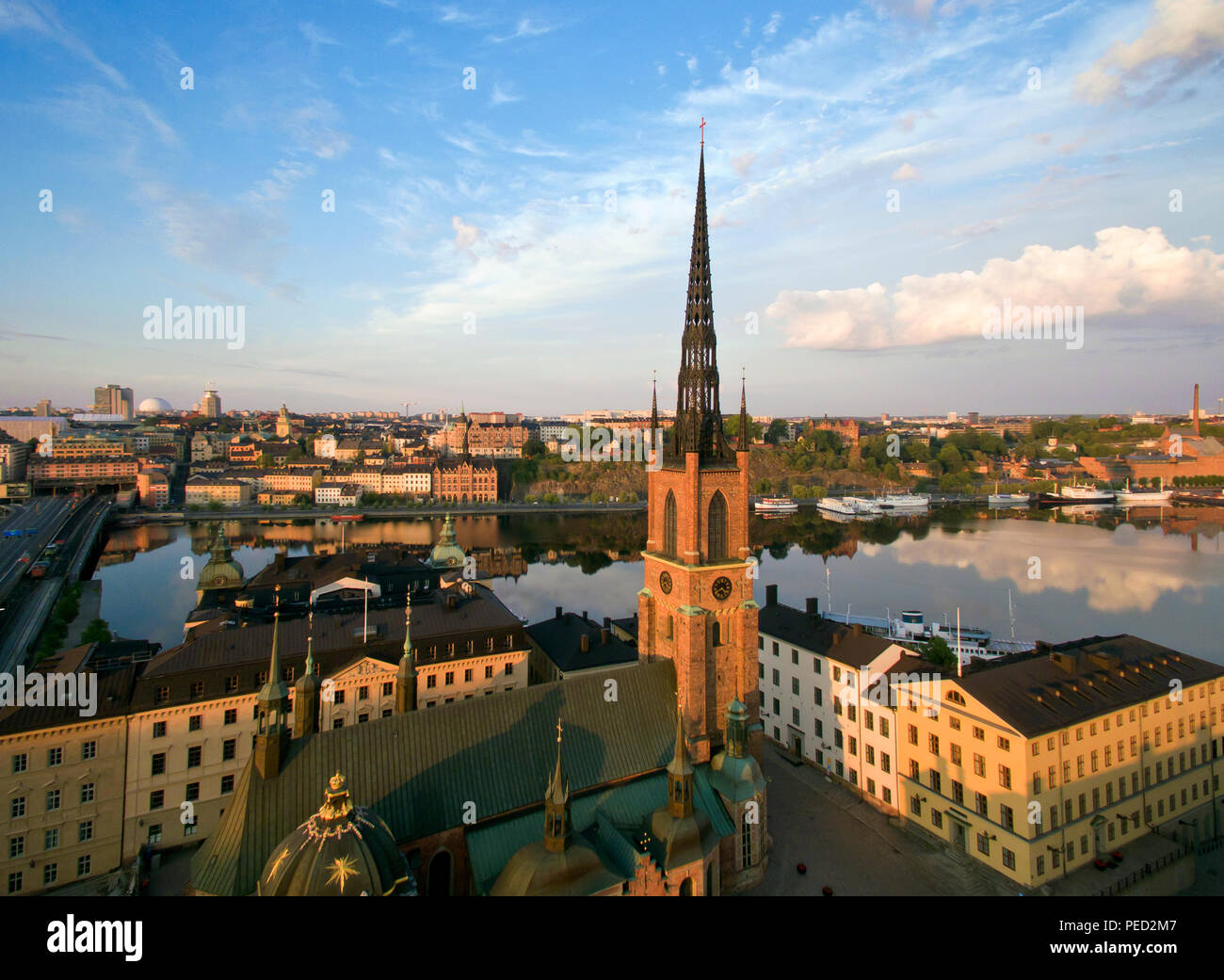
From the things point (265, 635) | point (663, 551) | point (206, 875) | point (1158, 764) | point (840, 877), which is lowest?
point (840, 877)

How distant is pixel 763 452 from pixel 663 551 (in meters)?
153

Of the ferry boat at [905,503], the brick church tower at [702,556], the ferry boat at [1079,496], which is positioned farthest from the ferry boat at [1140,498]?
the brick church tower at [702,556]

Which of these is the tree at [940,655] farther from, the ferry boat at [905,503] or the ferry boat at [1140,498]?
the ferry boat at [1140,498]

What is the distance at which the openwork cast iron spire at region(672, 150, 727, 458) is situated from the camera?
76.3 feet

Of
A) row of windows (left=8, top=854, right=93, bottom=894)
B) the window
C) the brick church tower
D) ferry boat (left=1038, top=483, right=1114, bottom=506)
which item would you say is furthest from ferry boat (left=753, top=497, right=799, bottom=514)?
row of windows (left=8, top=854, right=93, bottom=894)

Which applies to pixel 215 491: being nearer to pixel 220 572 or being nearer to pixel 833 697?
pixel 220 572

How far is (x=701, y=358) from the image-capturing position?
76.6 ft

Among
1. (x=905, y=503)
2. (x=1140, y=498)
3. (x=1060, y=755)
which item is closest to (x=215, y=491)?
(x=905, y=503)

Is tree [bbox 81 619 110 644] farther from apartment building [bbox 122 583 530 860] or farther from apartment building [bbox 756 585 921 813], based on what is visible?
apartment building [bbox 756 585 921 813]

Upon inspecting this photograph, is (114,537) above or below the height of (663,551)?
below

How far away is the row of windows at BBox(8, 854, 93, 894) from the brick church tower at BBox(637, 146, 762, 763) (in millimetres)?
20360
